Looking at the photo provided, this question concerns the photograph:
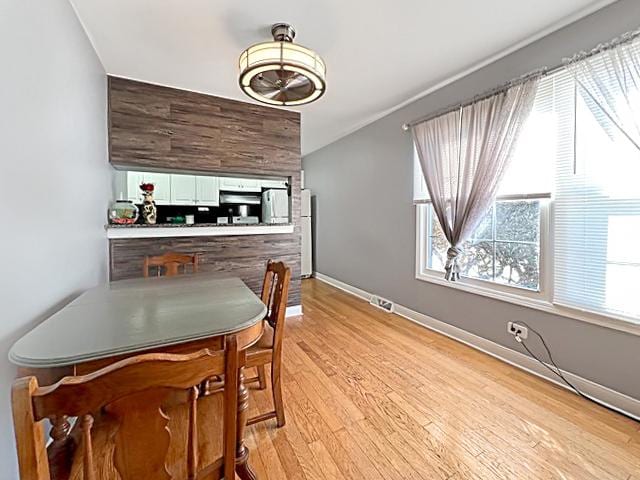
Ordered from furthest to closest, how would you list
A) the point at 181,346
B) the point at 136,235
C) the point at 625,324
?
1. the point at 136,235
2. the point at 625,324
3. the point at 181,346

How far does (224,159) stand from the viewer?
3.11 meters

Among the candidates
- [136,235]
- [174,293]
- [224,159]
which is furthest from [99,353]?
[224,159]

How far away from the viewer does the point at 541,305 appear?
6.96 ft

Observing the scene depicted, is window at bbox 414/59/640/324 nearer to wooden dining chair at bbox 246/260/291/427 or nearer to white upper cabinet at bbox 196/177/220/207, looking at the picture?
wooden dining chair at bbox 246/260/291/427

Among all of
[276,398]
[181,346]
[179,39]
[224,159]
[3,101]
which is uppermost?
[179,39]

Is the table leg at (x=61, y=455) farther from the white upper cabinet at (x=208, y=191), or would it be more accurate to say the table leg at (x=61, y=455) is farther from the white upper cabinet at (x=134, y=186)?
the white upper cabinet at (x=208, y=191)

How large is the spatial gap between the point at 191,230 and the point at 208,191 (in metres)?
1.39

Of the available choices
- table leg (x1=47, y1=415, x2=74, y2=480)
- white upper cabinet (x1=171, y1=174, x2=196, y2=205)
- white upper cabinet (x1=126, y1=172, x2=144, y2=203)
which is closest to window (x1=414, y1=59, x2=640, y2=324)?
table leg (x1=47, y1=415, x2=74, y2=480)

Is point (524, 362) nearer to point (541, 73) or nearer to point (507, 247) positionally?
point (507, 247)

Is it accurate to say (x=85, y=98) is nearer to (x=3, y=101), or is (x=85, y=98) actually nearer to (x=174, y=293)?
(x=3, y=101)

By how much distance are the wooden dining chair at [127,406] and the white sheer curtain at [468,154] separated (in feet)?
7.81

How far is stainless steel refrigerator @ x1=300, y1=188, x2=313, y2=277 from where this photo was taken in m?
5.56

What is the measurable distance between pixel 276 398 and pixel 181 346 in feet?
2.59

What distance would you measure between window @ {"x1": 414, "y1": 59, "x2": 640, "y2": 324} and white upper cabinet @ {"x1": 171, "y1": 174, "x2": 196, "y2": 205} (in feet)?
12.0
